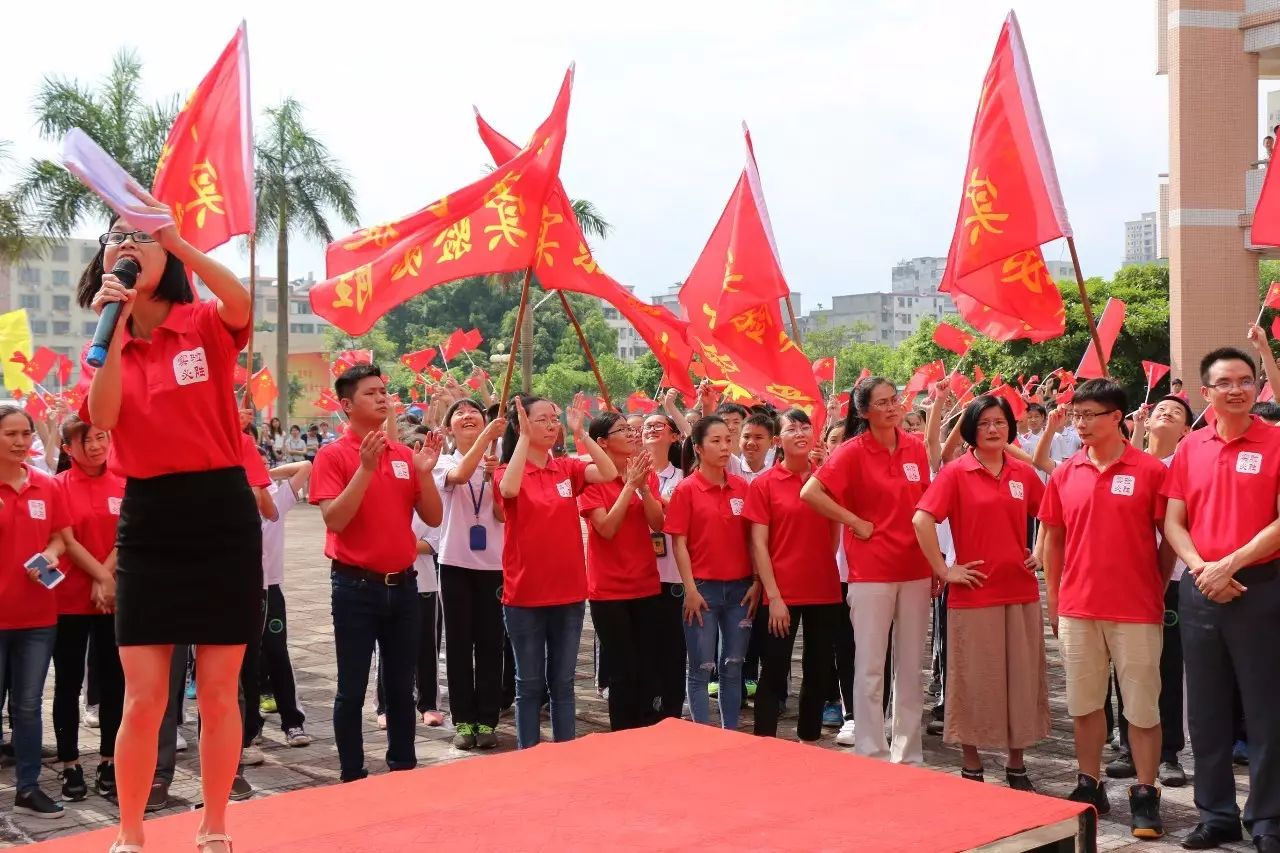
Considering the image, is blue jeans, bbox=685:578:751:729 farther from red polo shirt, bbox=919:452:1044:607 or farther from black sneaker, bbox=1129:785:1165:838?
black sneaker, bbox=1129:785:1165:838

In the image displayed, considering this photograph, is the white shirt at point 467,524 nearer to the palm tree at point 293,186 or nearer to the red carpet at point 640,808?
the red carpet at point 640,808

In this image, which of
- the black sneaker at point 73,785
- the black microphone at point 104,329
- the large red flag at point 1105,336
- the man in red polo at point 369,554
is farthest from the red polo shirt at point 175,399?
the large red flag at point 1105,336

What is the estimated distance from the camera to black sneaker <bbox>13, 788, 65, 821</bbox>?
18.4 feet

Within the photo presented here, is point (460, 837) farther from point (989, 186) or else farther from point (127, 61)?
point (127, 61)

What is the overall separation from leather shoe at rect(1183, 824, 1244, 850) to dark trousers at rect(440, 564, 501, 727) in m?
3.45

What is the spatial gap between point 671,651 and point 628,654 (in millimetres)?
417

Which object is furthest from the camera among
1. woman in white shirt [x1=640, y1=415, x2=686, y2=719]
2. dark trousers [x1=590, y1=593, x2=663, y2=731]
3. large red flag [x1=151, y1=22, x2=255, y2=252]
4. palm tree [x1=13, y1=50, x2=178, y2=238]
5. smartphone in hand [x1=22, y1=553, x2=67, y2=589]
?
palm tree [x1=13, y1=50, x2=178, y2=238]

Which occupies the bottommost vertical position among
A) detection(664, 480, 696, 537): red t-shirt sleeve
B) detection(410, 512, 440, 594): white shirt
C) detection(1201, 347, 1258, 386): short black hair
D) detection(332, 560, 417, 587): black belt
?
detection(410, 512, 440, 594): white shirt

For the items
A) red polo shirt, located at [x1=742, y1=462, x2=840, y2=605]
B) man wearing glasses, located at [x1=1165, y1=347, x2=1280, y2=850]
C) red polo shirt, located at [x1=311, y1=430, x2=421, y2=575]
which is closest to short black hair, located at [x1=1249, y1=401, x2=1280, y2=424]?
man wearing glasses, located at [x1=1165, y1=347, x2=1280, y2=850]

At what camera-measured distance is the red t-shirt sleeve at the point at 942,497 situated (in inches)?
229

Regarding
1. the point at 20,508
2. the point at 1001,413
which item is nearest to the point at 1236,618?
the point at 1001,413

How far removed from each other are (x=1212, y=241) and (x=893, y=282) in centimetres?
13641

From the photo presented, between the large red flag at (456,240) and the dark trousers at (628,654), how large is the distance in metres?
1.79

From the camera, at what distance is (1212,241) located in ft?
74.1
